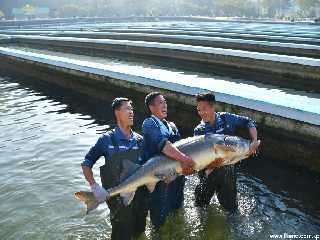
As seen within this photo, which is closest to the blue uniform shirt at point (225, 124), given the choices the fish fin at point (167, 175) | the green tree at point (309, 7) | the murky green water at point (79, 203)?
the fish fin at point (167, 175)

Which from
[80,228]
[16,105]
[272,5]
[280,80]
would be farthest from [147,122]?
[272,5]

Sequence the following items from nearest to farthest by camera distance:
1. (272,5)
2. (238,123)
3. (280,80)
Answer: (238,123)
(280,80)
(272,5)

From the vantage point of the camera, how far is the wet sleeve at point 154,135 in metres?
5.76

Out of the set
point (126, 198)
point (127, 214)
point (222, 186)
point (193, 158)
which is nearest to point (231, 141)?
point (193, 158)

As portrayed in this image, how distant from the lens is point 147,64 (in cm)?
2167

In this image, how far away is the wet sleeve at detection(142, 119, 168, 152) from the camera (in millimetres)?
5762

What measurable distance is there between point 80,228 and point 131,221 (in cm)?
244

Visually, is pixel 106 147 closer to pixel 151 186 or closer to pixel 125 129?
pixel 125 129

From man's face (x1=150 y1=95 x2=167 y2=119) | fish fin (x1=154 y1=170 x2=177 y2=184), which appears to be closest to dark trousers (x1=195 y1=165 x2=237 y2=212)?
fish fin (x1=154 y1=170 x2=177 y2=184)

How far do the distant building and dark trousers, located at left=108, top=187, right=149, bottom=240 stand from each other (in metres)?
108

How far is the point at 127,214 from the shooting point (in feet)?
18.6

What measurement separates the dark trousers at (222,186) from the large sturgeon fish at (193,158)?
0.73 metres

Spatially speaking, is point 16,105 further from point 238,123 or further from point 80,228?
point 238,123

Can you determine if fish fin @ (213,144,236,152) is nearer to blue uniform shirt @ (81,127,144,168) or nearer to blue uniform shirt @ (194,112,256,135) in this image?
blue uniform shirt @ (194,112,256,135)
